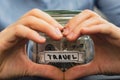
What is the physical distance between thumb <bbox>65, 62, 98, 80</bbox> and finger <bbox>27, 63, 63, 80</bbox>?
0.05ft

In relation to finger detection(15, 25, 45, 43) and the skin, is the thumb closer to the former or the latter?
the skin

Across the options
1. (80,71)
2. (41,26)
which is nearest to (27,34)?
(41,26)

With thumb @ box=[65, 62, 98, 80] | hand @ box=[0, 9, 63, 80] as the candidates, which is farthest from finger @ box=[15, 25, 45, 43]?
thumb @ box=[65, 62, 98, 80]

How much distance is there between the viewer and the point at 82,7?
0.79 metres

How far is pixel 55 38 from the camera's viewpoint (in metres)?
0.52

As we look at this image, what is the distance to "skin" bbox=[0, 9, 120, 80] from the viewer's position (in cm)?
53

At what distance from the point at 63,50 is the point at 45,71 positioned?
0.06m

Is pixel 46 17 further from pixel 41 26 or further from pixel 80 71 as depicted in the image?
pixel 80 71

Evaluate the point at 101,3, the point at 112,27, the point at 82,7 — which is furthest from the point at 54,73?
the point at 101,3

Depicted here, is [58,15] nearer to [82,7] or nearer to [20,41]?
[20,41]

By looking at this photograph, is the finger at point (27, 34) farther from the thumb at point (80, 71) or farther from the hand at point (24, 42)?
the thumb at point (80, 71)

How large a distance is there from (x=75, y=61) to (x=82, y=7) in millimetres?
249

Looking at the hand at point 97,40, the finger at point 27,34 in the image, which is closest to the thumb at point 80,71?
the hand at point 97,40

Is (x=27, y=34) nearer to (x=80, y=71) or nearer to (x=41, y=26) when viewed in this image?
(x=41, y=26)
